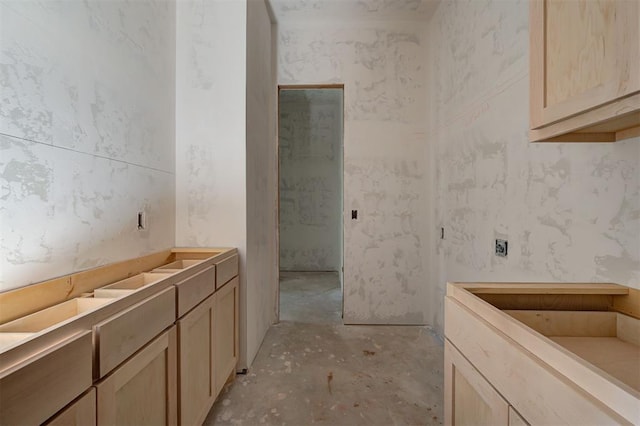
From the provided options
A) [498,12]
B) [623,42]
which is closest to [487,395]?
[623,42]

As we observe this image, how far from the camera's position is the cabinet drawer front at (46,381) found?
0.56m

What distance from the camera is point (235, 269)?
2.02 m

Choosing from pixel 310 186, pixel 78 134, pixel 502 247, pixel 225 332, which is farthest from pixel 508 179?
pixel 310 186

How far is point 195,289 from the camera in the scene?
142 cm

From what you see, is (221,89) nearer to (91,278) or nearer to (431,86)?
(91,278)

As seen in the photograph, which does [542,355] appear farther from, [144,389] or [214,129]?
[214,129]

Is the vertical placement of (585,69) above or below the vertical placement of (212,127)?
below

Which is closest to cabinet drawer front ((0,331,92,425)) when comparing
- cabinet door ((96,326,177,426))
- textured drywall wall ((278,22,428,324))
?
cabinet door ((96,326,177,426))

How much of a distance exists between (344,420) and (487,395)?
1102 millimetres

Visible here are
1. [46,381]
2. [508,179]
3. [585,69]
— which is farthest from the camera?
[508,179]

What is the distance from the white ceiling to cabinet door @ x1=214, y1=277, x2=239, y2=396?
2.51 m

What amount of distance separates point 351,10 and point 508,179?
2.21m

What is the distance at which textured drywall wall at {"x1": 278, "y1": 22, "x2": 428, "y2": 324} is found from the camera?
302 centimetres

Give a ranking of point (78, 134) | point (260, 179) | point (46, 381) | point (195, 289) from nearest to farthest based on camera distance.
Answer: point (46, 381)
point (78, 134)
point (195, 289)
point (260, 179)
